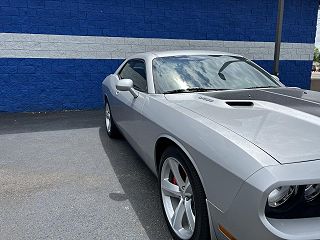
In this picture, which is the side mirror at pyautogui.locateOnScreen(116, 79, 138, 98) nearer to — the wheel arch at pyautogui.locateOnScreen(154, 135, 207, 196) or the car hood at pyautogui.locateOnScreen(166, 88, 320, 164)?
the car hood at pyautogui.locateOnScreen(166, 88, 320, 164)

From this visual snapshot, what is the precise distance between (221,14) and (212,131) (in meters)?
7.05

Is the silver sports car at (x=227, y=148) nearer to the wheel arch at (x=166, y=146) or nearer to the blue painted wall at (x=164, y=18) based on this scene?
the wheel arch at (x=166, y=146)

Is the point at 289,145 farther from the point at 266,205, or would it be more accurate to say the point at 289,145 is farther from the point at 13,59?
the point at 13,59

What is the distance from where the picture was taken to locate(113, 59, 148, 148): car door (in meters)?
3.13

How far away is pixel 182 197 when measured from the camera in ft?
7.41

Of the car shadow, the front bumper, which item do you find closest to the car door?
the car shadow

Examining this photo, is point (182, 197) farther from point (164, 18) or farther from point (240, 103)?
point (164, 18)

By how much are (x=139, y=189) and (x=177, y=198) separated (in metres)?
0.88

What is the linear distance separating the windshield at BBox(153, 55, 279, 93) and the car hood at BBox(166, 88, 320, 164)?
25cm

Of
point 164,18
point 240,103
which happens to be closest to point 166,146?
point 240,103

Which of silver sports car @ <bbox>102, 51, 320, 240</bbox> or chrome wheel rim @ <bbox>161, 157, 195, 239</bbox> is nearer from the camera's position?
silver sports car @ <bbox>102, 51, 320, 240</bbox>

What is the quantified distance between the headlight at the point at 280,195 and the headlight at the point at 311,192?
0.09 m

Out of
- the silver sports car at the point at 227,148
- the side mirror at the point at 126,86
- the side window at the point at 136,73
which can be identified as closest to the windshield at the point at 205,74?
the silver sports car at the point at 227,148

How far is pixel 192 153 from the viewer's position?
1.96 meters
